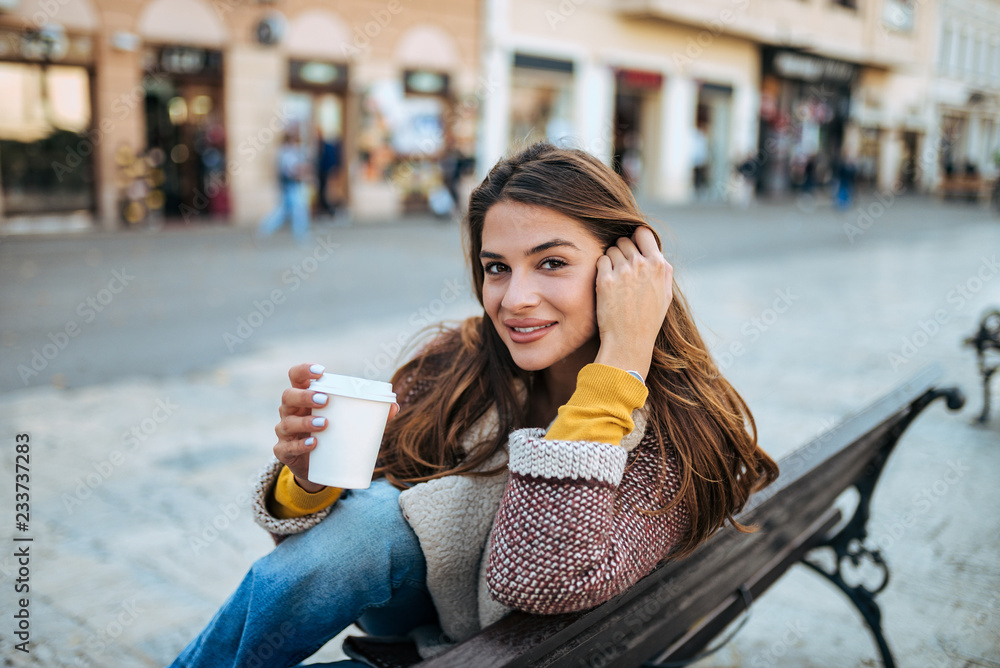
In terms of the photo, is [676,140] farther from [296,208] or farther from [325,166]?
[296,208]

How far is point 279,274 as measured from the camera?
9.94 m

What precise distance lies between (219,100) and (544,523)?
15771 mm

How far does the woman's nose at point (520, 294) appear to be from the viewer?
5.25ft

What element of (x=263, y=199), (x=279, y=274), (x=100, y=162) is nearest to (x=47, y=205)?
(x=100, y=162)

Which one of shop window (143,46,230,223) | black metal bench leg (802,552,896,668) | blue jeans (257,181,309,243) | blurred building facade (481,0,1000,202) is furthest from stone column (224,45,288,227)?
black metal bench leg (802,552,896,668)

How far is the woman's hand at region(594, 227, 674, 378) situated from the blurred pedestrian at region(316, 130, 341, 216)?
49.9ft

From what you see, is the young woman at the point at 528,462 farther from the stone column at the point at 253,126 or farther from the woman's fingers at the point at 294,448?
the stone column at the point at 253,126

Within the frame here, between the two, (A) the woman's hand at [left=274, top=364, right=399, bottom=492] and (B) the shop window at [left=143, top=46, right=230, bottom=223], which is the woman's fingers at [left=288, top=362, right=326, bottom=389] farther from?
(B) the shop window at [left=143, top=46, right=230, bottom=223]

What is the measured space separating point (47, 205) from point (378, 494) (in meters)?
14.3

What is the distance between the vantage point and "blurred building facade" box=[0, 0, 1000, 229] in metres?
13.6

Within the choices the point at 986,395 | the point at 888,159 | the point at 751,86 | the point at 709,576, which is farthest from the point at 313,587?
the point at 888,159

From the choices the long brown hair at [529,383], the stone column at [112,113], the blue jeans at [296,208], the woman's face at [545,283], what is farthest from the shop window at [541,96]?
the woman's face at [545,283]

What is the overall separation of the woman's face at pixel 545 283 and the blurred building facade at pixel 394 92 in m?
0.41

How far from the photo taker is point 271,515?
1605 millimetres
